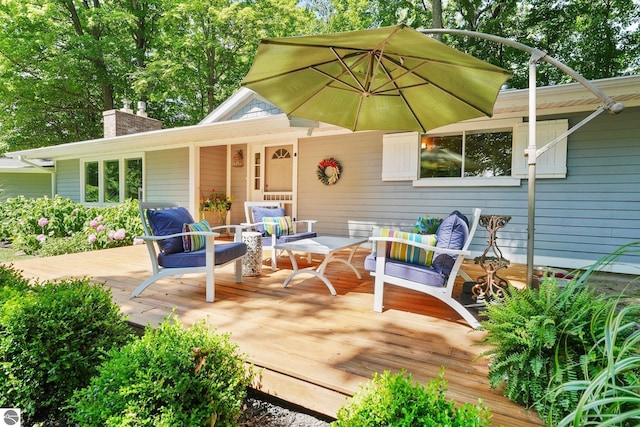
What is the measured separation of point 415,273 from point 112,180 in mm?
9528

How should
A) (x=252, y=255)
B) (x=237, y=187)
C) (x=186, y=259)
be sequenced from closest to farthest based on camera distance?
(x=186, y=259), (x=252, y=255), (x=237, y=187)

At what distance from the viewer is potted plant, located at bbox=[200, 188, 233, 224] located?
7855 mm

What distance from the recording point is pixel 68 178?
10.4 m

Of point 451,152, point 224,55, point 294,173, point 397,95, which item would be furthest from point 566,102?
point 224,55

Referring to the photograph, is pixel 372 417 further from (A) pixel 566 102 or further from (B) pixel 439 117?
(A) pixel 566 102

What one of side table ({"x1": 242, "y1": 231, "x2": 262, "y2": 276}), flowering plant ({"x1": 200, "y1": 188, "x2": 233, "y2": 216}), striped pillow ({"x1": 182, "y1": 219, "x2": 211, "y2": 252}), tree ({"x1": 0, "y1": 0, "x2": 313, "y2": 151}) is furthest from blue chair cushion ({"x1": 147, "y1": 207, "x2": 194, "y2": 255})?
tree ({"x1": 0, "y1": 0, "x2": 313, "y2": 151})

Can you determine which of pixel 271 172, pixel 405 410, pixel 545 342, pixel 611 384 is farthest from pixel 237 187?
pixel 611 384

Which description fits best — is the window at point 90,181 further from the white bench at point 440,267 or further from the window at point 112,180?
the white bench at point 440,267

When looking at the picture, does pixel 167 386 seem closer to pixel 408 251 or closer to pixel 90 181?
pixel 408 251

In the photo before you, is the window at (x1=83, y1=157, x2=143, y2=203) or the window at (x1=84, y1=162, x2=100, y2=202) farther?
the window at (x1=84, y1=162, x2=100, y2=202)

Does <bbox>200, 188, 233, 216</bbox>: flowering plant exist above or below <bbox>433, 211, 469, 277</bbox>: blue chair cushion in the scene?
above

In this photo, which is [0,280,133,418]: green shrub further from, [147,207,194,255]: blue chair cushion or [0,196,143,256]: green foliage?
[0,196,143,256]: green foliage

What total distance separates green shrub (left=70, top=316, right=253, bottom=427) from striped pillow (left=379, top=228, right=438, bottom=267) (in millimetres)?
1742

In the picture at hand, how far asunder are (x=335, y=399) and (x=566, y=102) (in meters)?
4.63
